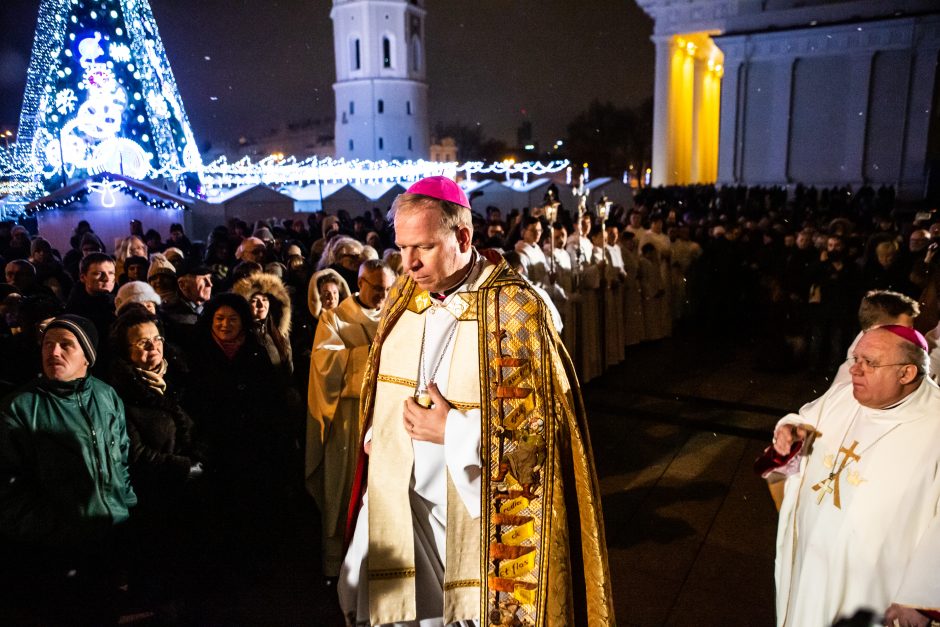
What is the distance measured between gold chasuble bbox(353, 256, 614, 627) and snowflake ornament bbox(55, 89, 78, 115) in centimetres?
1841

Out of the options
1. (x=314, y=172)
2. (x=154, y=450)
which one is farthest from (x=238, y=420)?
(x=314, y=172)

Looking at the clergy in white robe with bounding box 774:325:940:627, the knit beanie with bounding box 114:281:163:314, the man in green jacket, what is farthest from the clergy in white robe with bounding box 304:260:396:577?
the clergy in white robe with bounding box 774:325:940:627

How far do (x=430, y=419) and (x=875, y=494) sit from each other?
1662mm

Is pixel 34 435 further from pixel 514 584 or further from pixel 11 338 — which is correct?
pixel 514 584

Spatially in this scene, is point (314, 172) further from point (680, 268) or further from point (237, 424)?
point (237, 424)

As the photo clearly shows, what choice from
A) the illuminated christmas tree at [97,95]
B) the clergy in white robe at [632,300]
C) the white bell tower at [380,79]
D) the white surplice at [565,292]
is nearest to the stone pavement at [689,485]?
the white surplice at [565,292]

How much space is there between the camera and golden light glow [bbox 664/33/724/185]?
3719cm

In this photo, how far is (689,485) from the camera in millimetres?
5582

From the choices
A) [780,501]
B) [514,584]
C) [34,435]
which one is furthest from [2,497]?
[780,501]

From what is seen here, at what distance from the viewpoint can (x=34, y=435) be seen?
3.14 metres

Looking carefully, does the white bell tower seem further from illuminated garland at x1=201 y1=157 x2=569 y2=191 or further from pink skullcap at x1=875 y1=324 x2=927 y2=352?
pink skullcap at x1=875 y1=324 x2=927 y2=352

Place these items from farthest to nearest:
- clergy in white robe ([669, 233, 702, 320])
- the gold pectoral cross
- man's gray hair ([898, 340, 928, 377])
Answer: clergy in white robe ([669, 233, 702, 320]) < the gold pectoral cross < man's gray hair ([898, 340, 928, 377])

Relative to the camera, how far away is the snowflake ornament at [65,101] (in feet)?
56.4

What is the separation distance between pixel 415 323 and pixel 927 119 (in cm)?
3342
